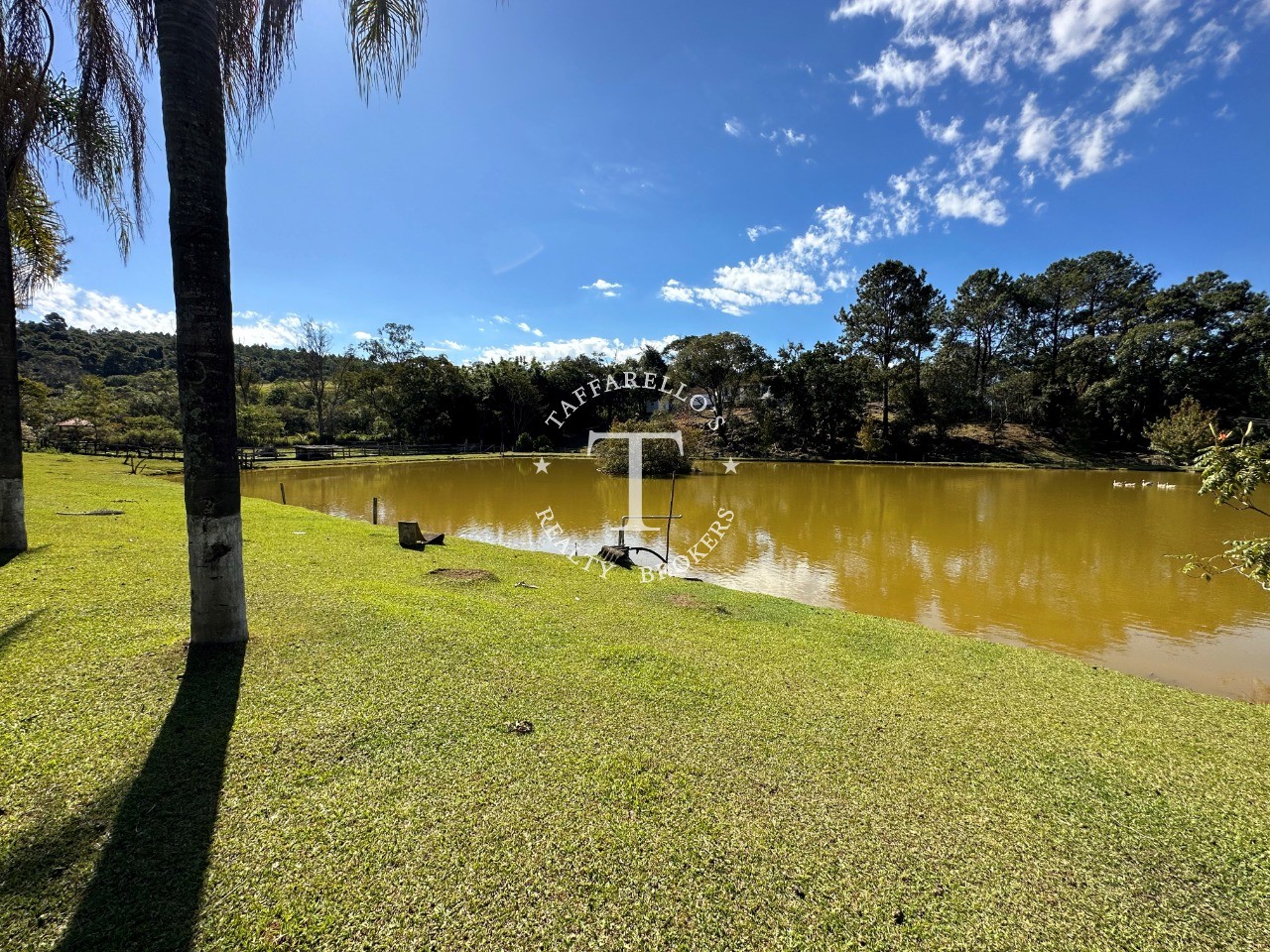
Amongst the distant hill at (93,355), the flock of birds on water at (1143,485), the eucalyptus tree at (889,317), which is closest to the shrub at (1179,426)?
the flock of birds on water at (1143,485)

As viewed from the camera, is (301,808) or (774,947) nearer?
(774,947)

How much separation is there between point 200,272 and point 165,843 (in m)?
3.02

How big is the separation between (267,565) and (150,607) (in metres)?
1.89

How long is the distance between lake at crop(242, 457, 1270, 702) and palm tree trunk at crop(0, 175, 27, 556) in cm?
710

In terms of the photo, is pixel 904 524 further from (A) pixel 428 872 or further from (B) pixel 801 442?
(B) pixel 801 442

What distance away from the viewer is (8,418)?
16.6ft

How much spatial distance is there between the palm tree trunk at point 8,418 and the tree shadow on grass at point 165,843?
4303mm

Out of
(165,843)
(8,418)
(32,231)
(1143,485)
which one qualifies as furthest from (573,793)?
(1143,485)

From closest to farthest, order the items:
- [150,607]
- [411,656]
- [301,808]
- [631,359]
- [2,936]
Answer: [2,936] → [301,808] → [411,656] → [150,607] → [631,359]

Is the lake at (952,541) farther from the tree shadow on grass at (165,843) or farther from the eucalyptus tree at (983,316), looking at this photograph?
the eucalyptus tree at (983,316)

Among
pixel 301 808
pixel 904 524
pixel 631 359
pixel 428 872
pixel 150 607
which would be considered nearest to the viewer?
pixel 428 872

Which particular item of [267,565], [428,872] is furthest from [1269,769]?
[267,565]

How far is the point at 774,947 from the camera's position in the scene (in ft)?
5.97

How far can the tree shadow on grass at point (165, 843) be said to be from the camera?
1.62 m
